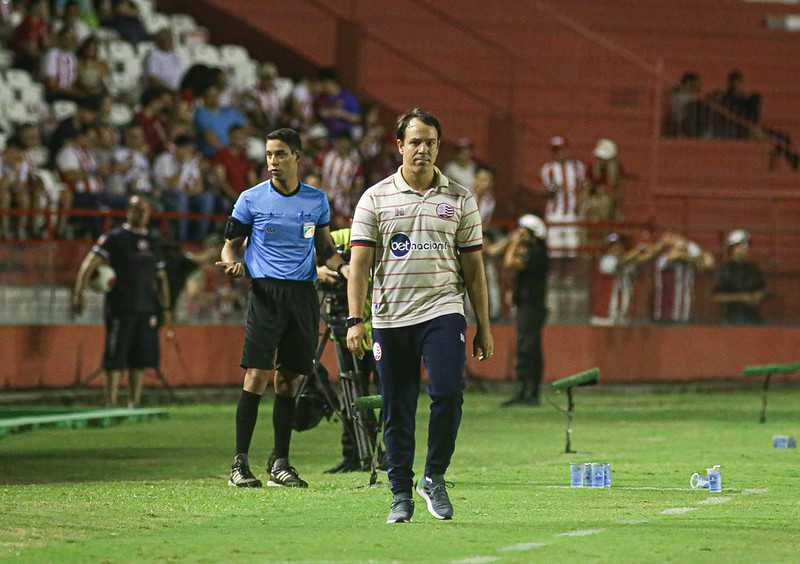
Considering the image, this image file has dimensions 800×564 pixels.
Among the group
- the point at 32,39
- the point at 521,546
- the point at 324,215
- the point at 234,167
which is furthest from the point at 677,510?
the point at 32,39

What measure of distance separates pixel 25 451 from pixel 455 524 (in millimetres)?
6924

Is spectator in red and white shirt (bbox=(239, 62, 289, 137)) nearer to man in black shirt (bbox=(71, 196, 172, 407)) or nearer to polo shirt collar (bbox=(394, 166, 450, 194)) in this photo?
man in black shirt (bbox=(71, 196, 172, 407))

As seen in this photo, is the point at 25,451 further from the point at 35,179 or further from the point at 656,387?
the point at 656,387

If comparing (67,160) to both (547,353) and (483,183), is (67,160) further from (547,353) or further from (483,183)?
(547,353)

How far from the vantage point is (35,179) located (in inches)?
781

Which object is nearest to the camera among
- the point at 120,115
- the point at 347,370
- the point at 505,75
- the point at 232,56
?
the point at 347,370

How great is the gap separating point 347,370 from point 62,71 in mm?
12756

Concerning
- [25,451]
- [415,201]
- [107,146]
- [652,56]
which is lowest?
[25,451]

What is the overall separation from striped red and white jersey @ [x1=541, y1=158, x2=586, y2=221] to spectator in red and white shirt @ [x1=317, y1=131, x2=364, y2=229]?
325cm

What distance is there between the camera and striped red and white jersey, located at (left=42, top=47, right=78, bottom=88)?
2261 cm

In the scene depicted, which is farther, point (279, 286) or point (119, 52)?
point (119, 52)

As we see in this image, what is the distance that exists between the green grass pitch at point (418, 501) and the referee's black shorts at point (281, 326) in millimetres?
928

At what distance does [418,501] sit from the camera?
383 inches

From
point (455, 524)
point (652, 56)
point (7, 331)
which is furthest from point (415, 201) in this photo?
point (652, 56)
